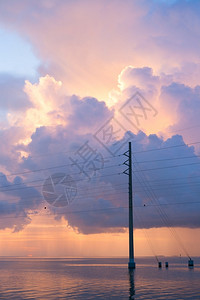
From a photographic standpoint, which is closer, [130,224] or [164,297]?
[164,297]

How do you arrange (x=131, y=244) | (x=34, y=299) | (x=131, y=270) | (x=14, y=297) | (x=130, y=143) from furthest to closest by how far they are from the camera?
(x=130, y=143)
(x=131, y=270)
(x=131, y=244)
(x=14, y=297)
(x=34, y=299)

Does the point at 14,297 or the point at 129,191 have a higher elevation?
the point at 129,191

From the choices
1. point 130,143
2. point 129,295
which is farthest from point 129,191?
point 129,295

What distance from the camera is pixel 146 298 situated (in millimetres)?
40625

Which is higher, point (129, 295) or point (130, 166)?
point (130, 166)

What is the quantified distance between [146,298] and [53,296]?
36.6 ft

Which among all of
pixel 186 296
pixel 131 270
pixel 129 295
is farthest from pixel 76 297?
pixel 131 270

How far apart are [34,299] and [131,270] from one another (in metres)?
51.2

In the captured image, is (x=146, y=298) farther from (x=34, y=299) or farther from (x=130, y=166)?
(x=130, y=166)

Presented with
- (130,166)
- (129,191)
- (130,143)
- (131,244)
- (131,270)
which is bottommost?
(131,270)

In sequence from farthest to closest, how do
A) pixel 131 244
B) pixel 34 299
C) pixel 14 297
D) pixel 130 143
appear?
pixel 130 143, pixel 131 244, pixel 14 297, pixel 34 299

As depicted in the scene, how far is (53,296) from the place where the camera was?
43.4 meters

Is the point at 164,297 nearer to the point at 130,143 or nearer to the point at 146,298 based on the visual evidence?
the point at 146,298

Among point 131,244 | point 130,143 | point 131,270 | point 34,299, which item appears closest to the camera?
point 34,299
